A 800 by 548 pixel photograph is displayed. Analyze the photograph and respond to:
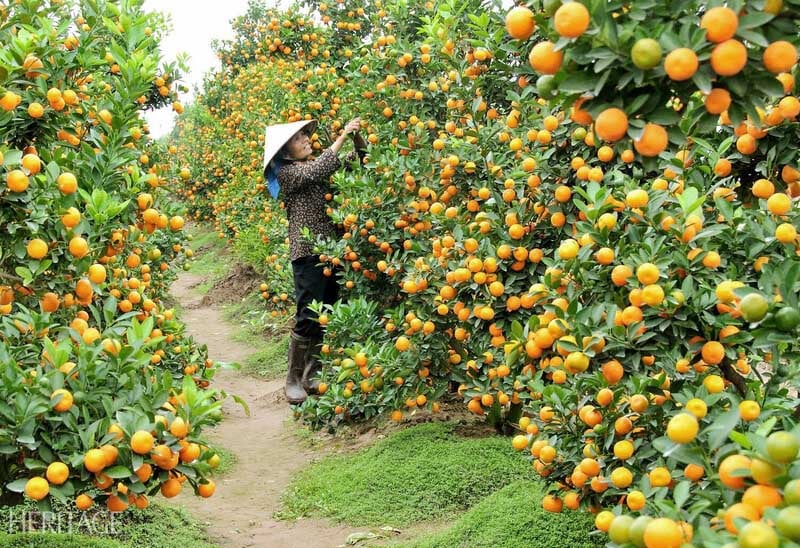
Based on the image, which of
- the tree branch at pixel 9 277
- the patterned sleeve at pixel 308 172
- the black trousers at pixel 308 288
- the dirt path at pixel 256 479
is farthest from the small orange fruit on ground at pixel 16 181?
the black trousers at pixel 308 288

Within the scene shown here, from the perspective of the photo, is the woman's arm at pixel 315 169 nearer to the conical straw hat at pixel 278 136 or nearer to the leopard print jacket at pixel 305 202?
the leopard print jacket at pixel 305 202

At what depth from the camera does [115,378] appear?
2.35 m

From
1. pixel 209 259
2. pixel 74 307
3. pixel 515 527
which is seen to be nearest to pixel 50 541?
pixel 74 307

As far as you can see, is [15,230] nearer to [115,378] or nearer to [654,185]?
[115,378]

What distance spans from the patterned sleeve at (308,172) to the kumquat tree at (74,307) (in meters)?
3.10

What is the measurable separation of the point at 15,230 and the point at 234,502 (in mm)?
3086

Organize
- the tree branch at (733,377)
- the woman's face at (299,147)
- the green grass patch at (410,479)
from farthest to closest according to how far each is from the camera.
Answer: the woman's face at (299,147) < the green grass patch at (410,479) < the tree branch at (733,377)

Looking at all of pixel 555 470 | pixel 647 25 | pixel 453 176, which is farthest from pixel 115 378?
pixel 453 176

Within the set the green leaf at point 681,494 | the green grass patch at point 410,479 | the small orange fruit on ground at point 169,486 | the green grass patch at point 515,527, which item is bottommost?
the green grass patch at point 410,479

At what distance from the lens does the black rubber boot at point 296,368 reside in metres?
6.57

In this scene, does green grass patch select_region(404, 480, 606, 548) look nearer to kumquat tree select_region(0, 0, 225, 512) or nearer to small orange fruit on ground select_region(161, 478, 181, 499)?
kumquat tree select_region(0, 0, 225, 512)

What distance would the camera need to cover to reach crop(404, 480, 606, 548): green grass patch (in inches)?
126

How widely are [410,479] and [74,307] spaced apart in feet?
8.11

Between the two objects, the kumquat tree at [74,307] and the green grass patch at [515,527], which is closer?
the kumquat tree at [74,307]
